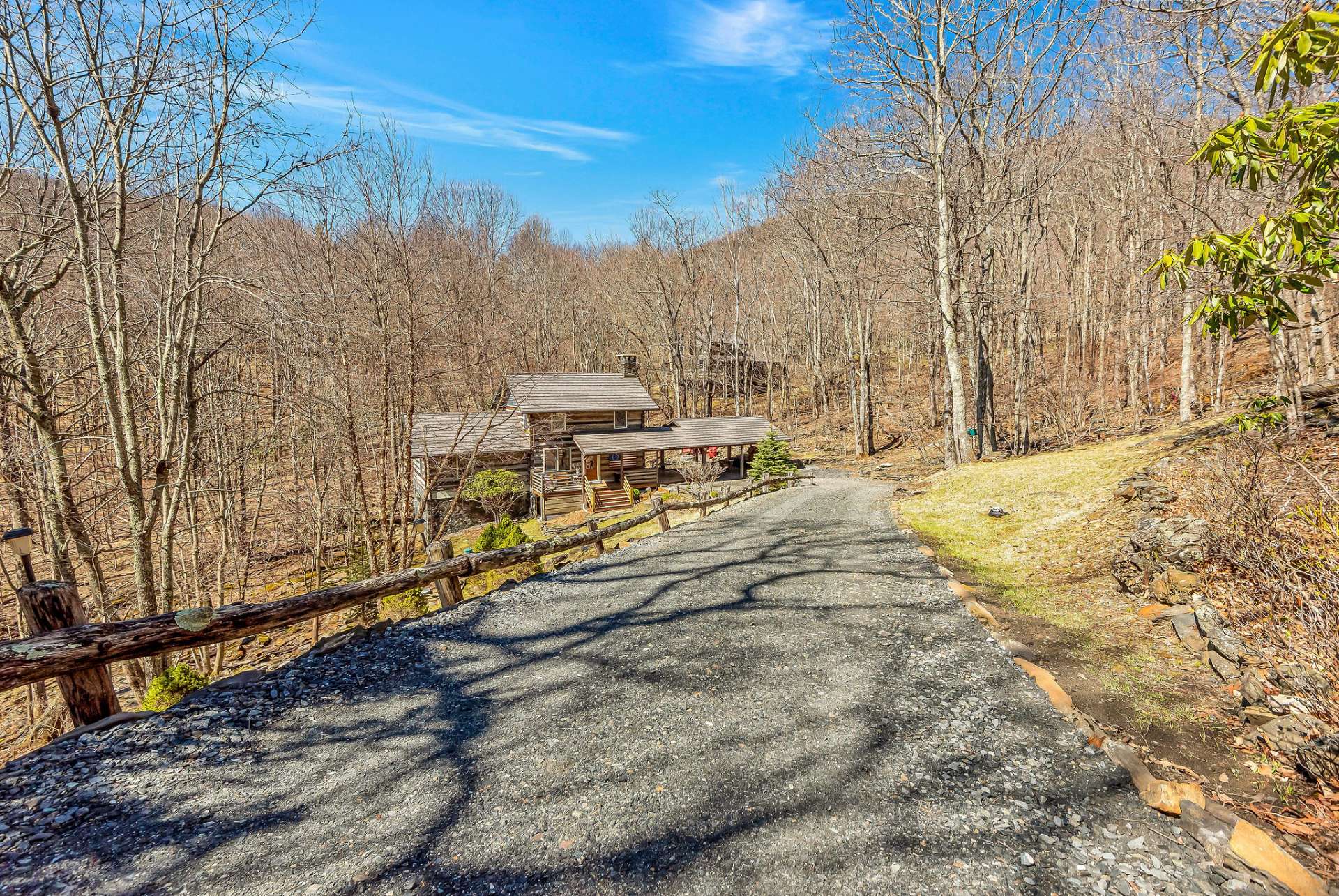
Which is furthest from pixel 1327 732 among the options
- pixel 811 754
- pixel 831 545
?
pixel 831 545

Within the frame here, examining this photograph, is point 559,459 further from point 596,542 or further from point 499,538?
point 596,542

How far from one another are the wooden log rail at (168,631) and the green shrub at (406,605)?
2.53 metres

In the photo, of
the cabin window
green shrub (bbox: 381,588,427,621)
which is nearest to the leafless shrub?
the cabin window

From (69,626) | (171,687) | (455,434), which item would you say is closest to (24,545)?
(69,626)

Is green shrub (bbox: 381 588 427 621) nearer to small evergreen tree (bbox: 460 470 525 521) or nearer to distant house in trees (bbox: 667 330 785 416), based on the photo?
small evergreen tree (bbox: 460 470 525 521)

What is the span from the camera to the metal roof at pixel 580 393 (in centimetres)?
2441

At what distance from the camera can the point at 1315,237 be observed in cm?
285

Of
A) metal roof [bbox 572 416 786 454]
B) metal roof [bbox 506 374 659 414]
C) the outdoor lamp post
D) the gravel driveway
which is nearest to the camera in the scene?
the gravel driveway

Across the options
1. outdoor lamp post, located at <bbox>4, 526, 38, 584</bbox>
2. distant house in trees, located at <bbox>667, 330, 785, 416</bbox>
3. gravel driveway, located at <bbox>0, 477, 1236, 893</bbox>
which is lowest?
gravel driveway, located at <bbox>0, 477, 1236, 893</bbox>

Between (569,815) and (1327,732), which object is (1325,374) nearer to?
(1327,732)

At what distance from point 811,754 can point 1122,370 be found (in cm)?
3114

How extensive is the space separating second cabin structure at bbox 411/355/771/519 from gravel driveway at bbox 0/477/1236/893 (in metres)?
17.3

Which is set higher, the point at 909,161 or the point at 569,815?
the point at 909,161

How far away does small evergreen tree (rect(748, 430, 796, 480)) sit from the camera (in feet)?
75.8
